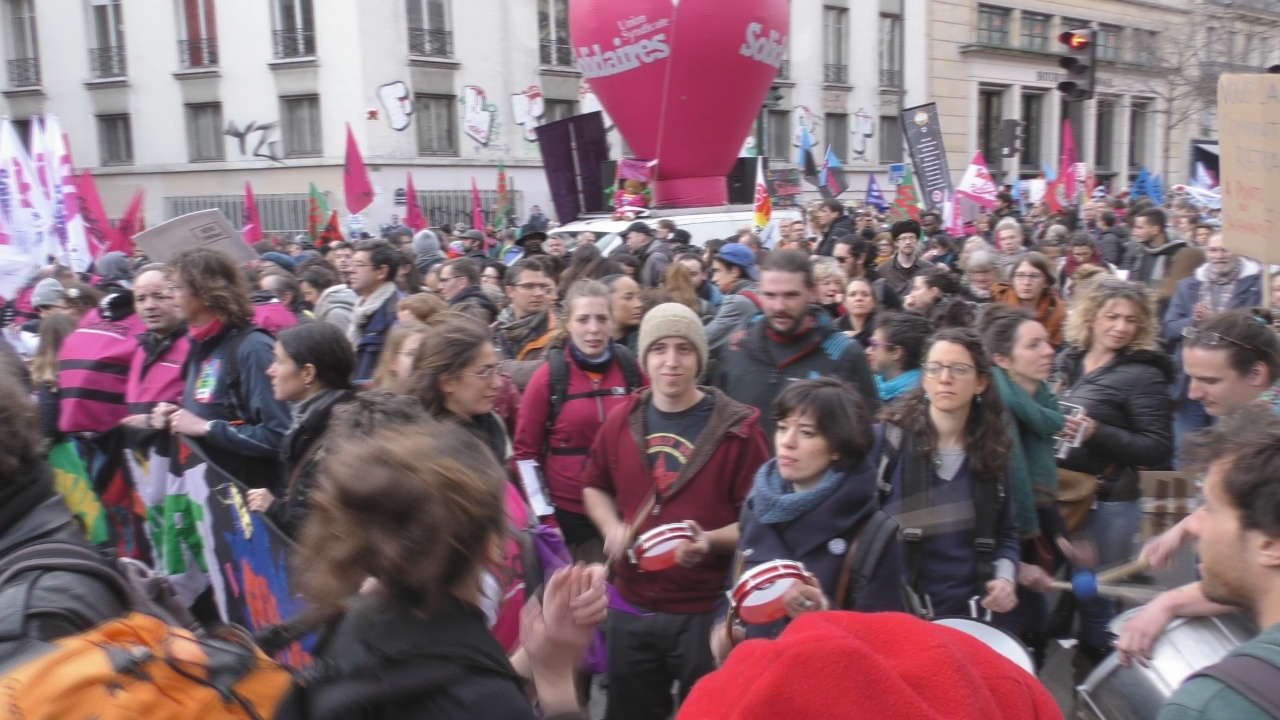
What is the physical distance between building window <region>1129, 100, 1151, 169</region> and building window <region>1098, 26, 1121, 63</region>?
329 cm

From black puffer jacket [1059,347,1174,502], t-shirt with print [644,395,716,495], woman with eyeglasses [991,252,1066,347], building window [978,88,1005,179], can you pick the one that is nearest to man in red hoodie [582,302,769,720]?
t-shirt with print [644,395,716,495]

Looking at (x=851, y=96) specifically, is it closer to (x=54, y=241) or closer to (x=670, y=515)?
(x=54, y=241)

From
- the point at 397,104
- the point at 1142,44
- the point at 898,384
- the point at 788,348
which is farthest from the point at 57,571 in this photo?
the point at 1142,44

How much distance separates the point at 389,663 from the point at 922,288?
4.98 m

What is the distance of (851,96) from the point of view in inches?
1369

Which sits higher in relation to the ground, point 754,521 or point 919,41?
point 919,41

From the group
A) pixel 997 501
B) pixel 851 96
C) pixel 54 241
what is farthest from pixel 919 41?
pixel 997 501

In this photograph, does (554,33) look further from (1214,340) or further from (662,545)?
(662,545)

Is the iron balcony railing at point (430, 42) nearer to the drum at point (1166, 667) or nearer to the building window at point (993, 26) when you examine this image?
the building window at point (993, 26)

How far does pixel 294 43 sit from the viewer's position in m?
26.2

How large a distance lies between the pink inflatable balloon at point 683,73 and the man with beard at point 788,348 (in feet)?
45.9

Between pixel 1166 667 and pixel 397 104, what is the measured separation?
26139 millimetres

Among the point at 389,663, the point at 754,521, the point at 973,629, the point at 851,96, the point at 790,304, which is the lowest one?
the point at 973,629

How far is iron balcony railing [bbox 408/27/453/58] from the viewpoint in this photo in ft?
86.3
